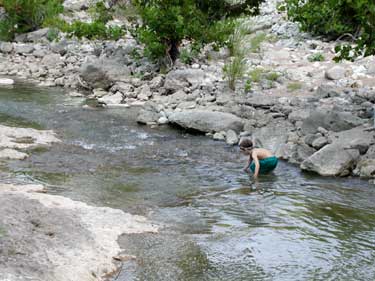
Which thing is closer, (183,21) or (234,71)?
(234,71)

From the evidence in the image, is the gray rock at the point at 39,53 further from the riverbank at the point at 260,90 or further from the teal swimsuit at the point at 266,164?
the teal swimsuit at the point at 266,164

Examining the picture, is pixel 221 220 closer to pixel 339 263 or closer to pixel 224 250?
pixel 224 250

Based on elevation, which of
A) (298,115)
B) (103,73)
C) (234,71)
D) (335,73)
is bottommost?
(103,73)

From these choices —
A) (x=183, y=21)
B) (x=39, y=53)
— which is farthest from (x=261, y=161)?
(x=39, y=53)

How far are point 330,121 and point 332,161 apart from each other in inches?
79.5

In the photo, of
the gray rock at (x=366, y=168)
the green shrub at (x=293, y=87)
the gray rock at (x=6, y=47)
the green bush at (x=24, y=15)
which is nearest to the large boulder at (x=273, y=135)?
the gray rock at (x=366, y=168)

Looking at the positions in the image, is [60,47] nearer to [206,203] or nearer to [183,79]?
[183,79]

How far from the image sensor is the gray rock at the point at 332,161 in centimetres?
1062

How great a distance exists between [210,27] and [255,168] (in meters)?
9.77

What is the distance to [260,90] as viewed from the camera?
16.9 m

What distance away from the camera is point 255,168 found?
411 inches

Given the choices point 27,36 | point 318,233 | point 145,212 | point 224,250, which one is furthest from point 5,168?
point 27,36

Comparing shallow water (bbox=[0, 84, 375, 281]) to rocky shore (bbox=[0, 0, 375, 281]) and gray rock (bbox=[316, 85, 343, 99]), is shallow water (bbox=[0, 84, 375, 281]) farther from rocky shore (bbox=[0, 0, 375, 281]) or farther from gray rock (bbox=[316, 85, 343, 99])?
gray rock (bbox=[316, 85, 343, 99])

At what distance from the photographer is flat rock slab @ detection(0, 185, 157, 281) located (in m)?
5.39
